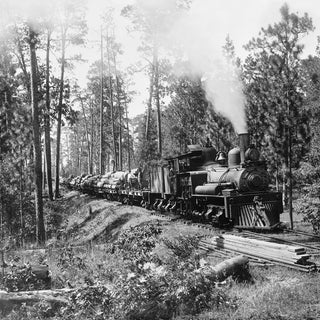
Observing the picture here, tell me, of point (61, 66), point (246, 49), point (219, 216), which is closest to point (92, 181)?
point (61, 66)

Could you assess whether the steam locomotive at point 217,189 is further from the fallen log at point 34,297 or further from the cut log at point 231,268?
the fallen log at point 34,297

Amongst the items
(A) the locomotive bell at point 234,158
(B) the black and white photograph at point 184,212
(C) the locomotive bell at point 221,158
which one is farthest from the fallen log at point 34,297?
(C) the locomotive bell at point 221,158

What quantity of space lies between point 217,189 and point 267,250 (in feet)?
17.2

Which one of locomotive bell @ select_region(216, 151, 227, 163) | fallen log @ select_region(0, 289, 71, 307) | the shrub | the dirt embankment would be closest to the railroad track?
the dirt embankment

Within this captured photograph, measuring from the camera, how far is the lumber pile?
797cm

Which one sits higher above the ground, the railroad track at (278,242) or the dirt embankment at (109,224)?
the railroad track at (278,242)

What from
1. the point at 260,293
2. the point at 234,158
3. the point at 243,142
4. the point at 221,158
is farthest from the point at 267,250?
the point at 221,158

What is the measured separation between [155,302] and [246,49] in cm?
1782

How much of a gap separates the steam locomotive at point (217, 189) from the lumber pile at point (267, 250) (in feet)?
8.31

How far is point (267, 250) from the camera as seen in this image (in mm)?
8797

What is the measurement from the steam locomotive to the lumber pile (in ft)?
8.31

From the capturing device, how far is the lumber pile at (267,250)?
797cm

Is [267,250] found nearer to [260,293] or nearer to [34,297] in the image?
[260,293]

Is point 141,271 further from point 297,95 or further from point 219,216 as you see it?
point 297,95
